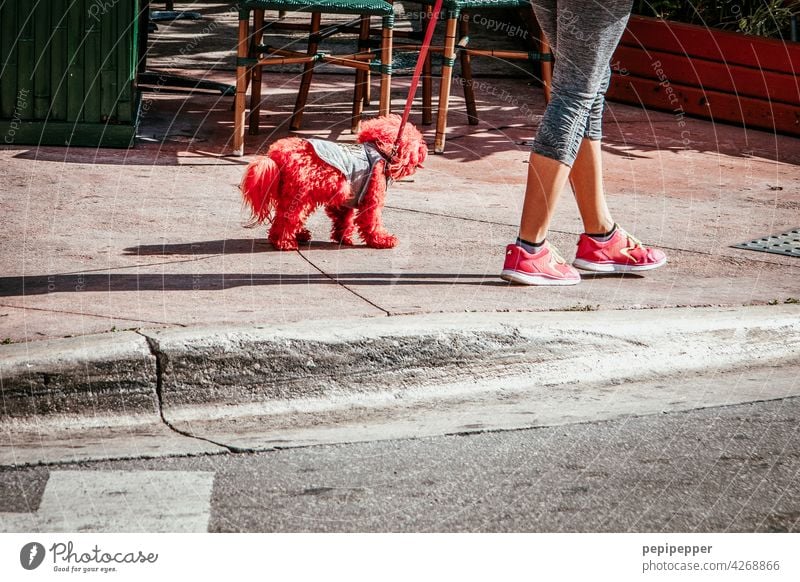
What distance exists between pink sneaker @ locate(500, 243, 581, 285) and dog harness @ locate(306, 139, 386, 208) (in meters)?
0.69

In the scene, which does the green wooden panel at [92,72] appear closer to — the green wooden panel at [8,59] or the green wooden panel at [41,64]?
the green wooden panel at [41,64]

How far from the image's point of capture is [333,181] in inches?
182

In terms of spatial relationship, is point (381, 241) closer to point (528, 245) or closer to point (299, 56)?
point (528, 245)

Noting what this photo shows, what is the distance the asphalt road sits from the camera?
110 inches

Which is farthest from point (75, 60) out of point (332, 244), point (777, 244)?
point (777, 244)

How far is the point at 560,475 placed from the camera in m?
3.10

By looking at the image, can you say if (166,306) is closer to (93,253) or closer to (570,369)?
(93,253)

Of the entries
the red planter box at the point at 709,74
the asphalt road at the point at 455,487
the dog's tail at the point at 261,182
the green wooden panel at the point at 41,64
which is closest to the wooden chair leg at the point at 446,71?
the green wooden panel at the point at 41,64

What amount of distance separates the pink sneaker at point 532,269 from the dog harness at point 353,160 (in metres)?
0.69

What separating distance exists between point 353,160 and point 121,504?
7.15 feet

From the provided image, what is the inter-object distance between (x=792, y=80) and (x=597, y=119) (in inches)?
166

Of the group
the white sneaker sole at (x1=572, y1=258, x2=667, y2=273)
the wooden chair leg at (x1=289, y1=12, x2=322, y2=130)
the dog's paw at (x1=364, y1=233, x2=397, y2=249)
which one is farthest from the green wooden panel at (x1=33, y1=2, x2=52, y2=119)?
the white sneaker sole at (x1=572, y1=258, x2=667, y2=273)

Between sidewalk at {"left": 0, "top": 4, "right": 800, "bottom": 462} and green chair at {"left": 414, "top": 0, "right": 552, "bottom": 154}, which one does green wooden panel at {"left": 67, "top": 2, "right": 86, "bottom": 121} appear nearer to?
sidewalk at {"left": 0, "top": 4, "right": 800, "bottom": 462}
